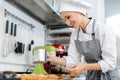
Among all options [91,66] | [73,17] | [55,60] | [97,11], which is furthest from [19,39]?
[97,11]

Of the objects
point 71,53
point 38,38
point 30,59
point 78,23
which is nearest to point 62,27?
Result: point 38,38

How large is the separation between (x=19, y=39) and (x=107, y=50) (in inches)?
30.9

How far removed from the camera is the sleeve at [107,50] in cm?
107

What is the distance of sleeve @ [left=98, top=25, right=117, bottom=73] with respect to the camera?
3.51 feet

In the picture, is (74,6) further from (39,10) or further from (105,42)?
(39,10)

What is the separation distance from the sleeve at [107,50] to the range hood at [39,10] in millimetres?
572

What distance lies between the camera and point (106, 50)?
1090 millimetres

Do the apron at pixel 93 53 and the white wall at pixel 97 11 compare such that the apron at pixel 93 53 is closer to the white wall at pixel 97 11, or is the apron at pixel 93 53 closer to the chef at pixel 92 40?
the chef at pixel 92 40

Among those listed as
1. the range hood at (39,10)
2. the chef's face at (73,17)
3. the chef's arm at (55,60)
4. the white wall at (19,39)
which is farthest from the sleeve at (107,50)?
the white wall at (19,39)

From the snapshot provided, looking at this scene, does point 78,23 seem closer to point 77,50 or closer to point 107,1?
point 77,50

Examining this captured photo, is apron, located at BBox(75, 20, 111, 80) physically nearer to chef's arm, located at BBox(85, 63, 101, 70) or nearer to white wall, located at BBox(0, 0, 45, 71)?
chef's arm, located at BBox(85, 63, 101, 70)

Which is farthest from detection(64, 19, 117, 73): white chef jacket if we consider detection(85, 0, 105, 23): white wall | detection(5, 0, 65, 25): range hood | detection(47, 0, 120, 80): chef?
detection(85, 0, 105, 23): white wall

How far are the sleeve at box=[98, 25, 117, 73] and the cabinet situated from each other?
3.20ft

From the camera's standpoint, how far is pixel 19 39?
5.24 feet
